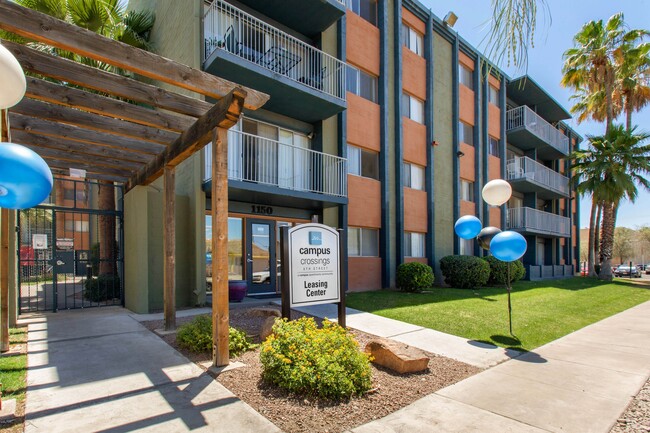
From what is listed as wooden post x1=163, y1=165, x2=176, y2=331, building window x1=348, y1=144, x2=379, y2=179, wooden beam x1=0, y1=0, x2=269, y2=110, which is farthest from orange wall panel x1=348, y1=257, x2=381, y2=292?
wooden beam x1=0, y1=0, x2=269, y2=110

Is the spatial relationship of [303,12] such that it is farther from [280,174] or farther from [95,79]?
[95,79]

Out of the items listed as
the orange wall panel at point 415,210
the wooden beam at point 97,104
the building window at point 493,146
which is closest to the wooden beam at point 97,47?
the wooden beam at point 97,104

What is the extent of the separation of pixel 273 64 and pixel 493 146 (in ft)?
50.2

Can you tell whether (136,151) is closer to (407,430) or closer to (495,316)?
(407,430)

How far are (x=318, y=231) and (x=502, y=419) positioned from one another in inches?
144

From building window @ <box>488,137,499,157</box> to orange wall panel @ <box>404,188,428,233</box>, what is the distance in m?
7.52

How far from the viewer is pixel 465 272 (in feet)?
50.0

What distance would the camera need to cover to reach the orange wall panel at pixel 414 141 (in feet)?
51.6

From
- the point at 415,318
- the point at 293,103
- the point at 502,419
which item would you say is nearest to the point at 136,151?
the point at 293,103

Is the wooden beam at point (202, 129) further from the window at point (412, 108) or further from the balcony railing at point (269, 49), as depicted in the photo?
the window at point (412, 108)

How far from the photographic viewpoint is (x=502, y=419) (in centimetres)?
383

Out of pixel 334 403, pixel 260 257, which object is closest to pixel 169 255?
pixel 334 403

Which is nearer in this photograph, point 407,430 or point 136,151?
point 407,430

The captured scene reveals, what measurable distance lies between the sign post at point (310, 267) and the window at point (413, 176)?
395 inches
